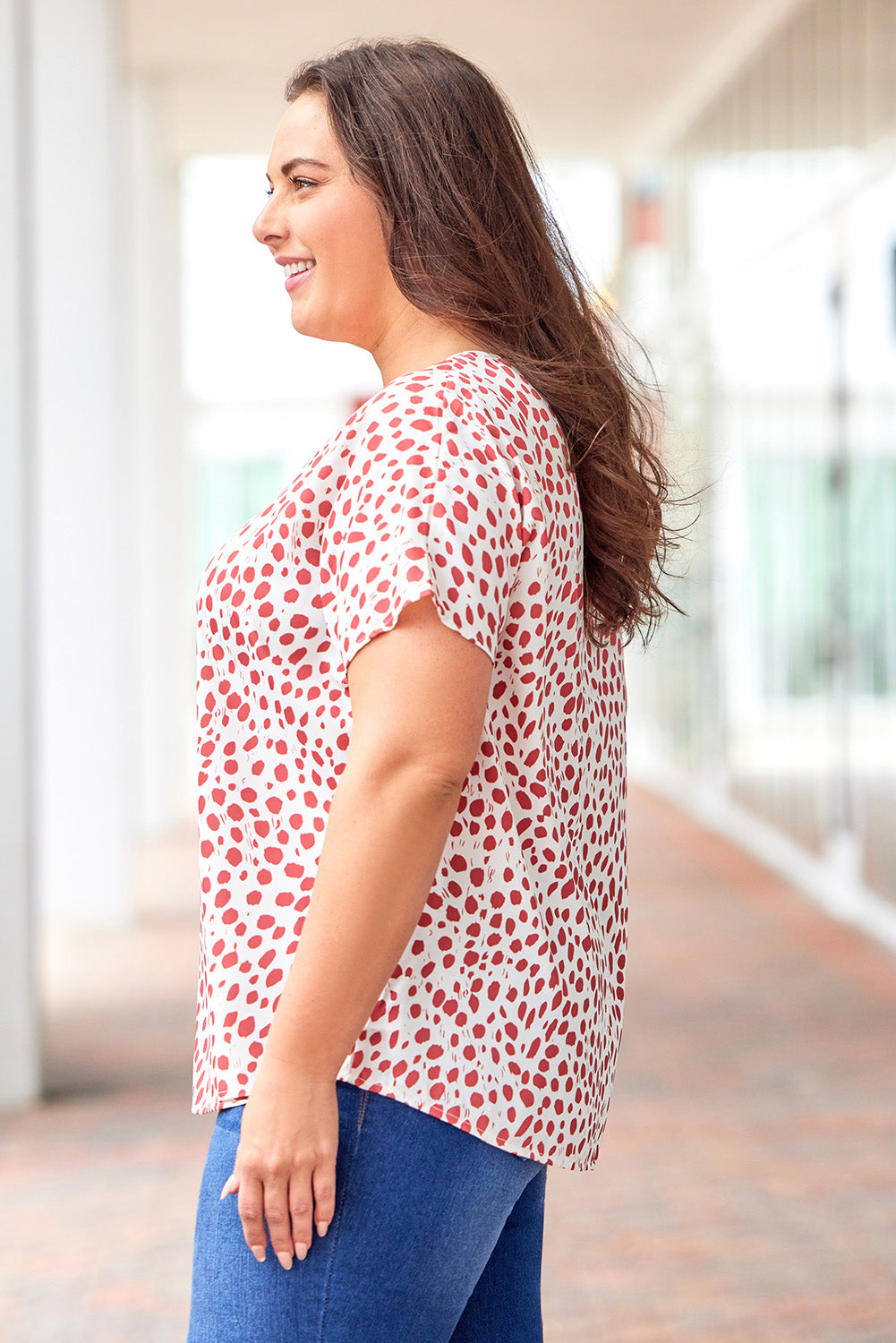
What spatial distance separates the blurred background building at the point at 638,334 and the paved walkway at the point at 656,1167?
52 centimetres

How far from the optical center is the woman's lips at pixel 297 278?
48.2 inches

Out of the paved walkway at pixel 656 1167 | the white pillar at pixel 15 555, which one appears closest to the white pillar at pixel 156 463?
the paved walkway at pixel 656 1167

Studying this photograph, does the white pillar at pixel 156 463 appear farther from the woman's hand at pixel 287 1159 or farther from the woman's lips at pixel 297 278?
the woman's hand at pixel 287 1159

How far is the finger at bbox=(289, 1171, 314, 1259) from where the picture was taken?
1.03 meters

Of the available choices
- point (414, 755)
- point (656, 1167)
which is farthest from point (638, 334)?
point (414, 755)

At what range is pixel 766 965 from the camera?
580 centimetres

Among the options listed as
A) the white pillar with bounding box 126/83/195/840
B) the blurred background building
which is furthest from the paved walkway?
the white pillar with bounding box 126/83/195/840

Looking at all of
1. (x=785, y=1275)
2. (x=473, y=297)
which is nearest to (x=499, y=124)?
(x=473, y=297)

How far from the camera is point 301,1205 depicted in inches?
40.5

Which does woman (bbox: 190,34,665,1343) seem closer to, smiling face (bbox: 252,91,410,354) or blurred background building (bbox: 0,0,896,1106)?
smiling face (bbox: 252,91,410,354)

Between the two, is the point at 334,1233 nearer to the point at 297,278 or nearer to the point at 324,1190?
the point at 324,1190

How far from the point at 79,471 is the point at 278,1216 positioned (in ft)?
19.2

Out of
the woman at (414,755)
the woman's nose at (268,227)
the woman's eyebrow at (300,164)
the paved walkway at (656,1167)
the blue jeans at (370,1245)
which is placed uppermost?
the woman's eyebrow at (300,164)

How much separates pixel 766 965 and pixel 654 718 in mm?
6507
